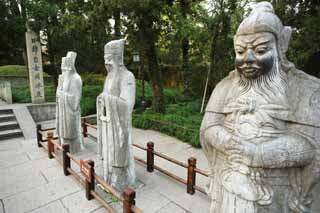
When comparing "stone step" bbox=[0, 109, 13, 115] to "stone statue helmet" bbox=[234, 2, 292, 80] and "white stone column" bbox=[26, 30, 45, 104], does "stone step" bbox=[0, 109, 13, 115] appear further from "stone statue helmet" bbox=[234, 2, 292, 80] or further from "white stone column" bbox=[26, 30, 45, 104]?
"stone statue helmet" bbox=[234, 2, 292, 80]

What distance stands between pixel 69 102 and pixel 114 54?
2482 mm

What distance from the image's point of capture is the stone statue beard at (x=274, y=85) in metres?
1.48

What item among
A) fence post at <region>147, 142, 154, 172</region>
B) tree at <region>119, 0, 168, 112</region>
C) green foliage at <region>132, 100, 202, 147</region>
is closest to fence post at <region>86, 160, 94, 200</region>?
fence post at <region>147, 142, 154, 172</region>

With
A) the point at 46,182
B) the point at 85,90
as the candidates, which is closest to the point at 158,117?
the point at 46,182

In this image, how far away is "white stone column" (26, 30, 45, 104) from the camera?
9234 mm

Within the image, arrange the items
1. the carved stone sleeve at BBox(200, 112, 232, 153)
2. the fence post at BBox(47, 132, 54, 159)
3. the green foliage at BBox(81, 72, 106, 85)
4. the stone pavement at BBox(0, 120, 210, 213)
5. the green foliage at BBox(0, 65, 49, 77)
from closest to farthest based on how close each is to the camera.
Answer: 1. the carved stone sleeve at BBox(200, 112, 232, 153)
2. the stone pavement at BBox(0, 120, 210, 213)
3. the fence post at BBox(47, 132, 54, 159)
4. the green foliage at BBox(81, 72, 106, 85)
5. the green foliage at BBox(0, 65, 49, 77)

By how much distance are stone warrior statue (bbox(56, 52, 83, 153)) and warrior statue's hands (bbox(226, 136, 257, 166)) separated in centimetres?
463

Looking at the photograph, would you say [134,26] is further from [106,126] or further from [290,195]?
[290,195]

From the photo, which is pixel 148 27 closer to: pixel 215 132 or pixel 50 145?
pixel 50 145

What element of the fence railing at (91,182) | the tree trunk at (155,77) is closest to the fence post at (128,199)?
the fence railing at (91,182)

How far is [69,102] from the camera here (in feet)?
17.4

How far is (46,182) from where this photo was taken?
4.27 m

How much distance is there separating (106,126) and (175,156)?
273 centimetres

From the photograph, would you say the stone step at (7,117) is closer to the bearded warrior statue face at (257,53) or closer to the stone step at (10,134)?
the stone step at (10,134)
